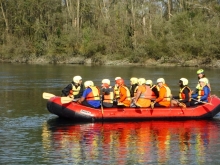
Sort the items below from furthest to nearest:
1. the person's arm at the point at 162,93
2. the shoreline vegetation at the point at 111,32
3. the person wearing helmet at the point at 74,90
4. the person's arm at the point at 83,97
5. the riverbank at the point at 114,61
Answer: the shoreline vegetation at the point at 111,32, the riverbank at the point at 114,61, the person wearing helmet at the point at 74,90, the person's arm at the point at 162,93, the person's arm at the point at 83,97

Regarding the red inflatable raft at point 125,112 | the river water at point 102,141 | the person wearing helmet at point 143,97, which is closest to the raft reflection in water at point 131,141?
the river water at point 102,141

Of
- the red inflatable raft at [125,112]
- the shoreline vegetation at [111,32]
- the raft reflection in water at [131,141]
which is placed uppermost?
the shoreline vegetation at [111,32]

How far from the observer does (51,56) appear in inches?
2653

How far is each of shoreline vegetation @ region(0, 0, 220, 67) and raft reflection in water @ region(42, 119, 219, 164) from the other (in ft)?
119

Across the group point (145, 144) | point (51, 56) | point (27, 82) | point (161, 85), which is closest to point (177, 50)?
point (51, 56)

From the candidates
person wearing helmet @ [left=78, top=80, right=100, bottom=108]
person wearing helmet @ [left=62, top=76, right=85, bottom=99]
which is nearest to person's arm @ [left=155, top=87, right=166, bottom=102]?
person wearing helmet @ [left=78, top=80, right=100, bottom=108]

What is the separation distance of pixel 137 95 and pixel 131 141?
120 inches

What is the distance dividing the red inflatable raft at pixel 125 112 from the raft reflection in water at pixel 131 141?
23cm

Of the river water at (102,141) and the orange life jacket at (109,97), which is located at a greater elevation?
the orange life jacket at (109,97)

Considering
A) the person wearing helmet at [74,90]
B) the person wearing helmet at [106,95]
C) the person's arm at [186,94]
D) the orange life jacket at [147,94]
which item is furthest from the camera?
the person wearing helmet at [74,90]

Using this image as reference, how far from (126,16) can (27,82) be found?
30.9 metres

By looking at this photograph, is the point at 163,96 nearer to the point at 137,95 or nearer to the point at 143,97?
the point at 143,97

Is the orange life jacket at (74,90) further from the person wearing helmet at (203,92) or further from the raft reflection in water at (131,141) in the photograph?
the person wearing helmet at (203,92)

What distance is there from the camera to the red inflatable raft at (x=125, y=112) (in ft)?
59.9
